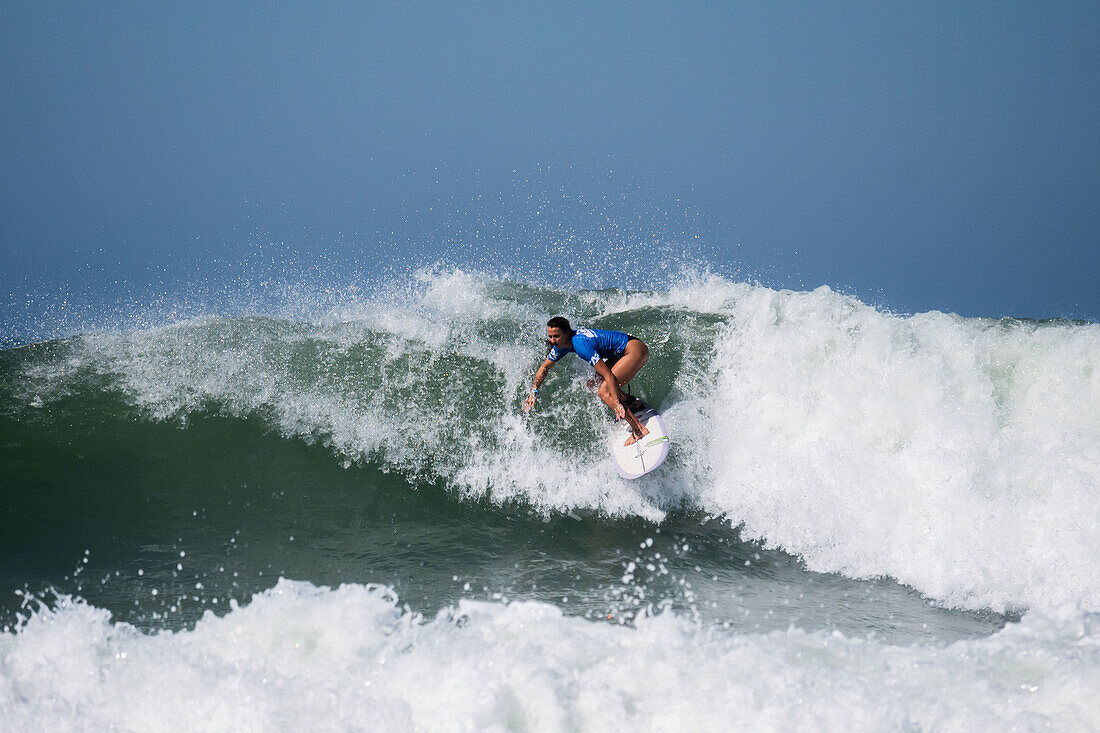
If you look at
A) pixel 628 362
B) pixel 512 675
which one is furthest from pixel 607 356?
pixel 512 675

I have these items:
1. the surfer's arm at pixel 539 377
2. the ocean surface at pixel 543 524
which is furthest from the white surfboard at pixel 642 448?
the surfer's arm at pixel 539 377

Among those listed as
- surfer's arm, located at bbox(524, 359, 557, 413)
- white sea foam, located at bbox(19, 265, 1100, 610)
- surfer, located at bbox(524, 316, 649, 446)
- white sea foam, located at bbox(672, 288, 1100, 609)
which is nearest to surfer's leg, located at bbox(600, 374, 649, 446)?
surfer, located at bbox(524, 316, 649, 446)

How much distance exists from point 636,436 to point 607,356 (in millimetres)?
770

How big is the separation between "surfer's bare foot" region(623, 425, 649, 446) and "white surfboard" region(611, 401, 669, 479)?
0.07 ft

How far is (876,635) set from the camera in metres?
4.22

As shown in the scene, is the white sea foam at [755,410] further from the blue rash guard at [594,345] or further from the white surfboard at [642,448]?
the blue rash guard at [594,345]

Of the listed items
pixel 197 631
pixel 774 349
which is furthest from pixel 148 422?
pixel 774 349

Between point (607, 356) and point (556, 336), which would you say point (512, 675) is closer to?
point (556, 336)

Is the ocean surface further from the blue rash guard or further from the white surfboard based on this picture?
the blue rash guard

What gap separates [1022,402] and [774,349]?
2.45 meters

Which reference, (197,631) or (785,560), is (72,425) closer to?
(197,631)

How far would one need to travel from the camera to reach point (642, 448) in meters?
6.60

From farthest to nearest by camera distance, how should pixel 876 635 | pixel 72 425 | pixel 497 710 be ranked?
pixel 72 425, pixel 876 635, pixel 497 710

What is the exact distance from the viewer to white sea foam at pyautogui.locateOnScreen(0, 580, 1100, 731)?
282cm
